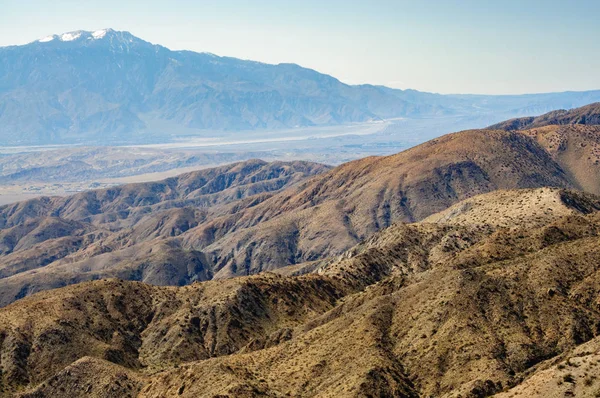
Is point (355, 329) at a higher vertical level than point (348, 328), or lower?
higher

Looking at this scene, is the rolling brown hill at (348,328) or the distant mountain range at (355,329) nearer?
the distant mountain range at (355,329)

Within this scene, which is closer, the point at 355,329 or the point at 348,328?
the point at 355,329

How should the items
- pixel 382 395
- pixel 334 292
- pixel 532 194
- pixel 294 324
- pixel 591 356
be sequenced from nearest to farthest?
1. pixel 591 356
2. pixel 382 395
3. pixel 294 324
4. pixel 334 292
5. pixel 532 194

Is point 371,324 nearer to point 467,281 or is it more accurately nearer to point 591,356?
point 467,281

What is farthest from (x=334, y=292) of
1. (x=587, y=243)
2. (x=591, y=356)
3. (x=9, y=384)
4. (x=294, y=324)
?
(x=591, y=356)

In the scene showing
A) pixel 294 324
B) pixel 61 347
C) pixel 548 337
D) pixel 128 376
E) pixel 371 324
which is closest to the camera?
pixel 548 337

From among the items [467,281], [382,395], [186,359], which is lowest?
[186,359]

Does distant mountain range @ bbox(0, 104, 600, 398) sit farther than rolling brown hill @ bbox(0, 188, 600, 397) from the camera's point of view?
No

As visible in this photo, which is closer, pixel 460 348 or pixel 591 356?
pixel 591 356
